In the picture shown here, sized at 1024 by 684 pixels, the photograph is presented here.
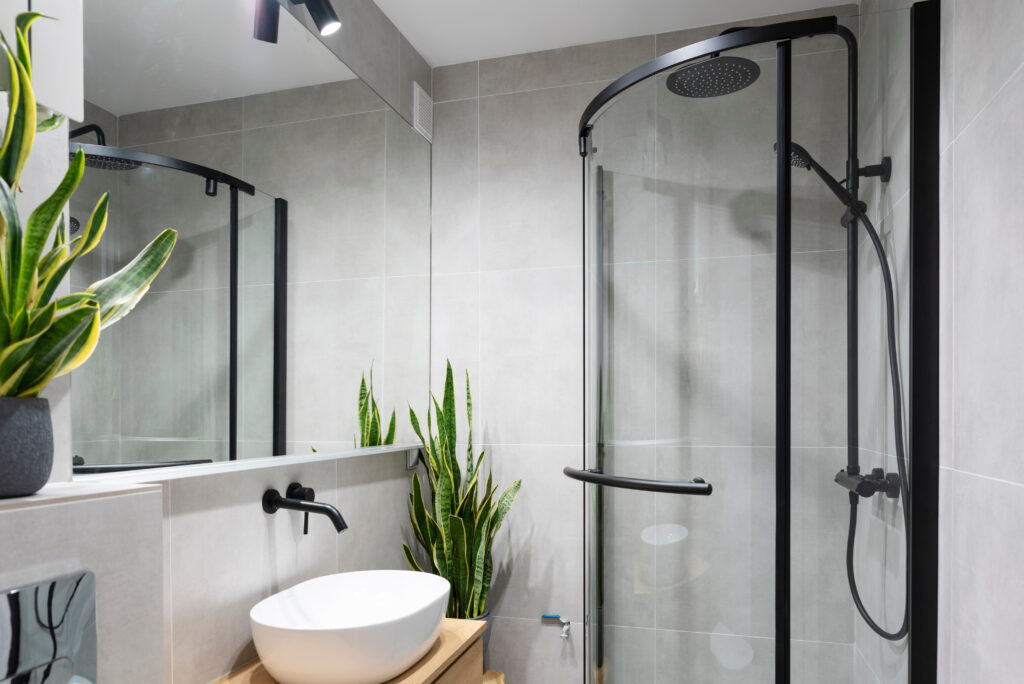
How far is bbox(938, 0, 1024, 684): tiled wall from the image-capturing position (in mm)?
1008

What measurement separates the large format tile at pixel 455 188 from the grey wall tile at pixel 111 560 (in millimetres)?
1826

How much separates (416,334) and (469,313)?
0.22 metres

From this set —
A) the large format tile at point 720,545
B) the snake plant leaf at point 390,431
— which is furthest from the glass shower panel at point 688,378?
the snake plant leaf at point 390,431

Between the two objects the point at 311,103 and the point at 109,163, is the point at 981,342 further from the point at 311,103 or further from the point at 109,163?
the point at 311,103

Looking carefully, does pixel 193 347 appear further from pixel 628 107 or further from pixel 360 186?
pixel 628 107

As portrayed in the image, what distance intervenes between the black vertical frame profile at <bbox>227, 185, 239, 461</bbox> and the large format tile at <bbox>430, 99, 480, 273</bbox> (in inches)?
43.8

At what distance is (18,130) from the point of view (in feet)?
2.77

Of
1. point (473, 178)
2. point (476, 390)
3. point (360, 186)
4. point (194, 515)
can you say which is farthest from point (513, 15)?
point (194, 515)

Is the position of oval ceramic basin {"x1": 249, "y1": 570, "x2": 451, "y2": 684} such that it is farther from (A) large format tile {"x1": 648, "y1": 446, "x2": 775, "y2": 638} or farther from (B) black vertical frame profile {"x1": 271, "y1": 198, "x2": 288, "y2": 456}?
(A) large format tile {"x1": 648, "y1": 446, "x2": 775, "y2": 638}

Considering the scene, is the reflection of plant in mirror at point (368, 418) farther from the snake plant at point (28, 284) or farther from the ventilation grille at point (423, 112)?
the snake plant at point (28, 284)

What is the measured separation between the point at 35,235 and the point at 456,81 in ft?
6.76

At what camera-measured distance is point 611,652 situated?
171 centimetres

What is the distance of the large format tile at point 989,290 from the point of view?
101cm

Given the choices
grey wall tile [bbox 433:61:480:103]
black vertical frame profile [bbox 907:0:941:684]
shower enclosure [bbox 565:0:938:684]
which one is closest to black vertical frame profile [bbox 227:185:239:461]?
shower enclosure [bbox 565:0:938:684]
